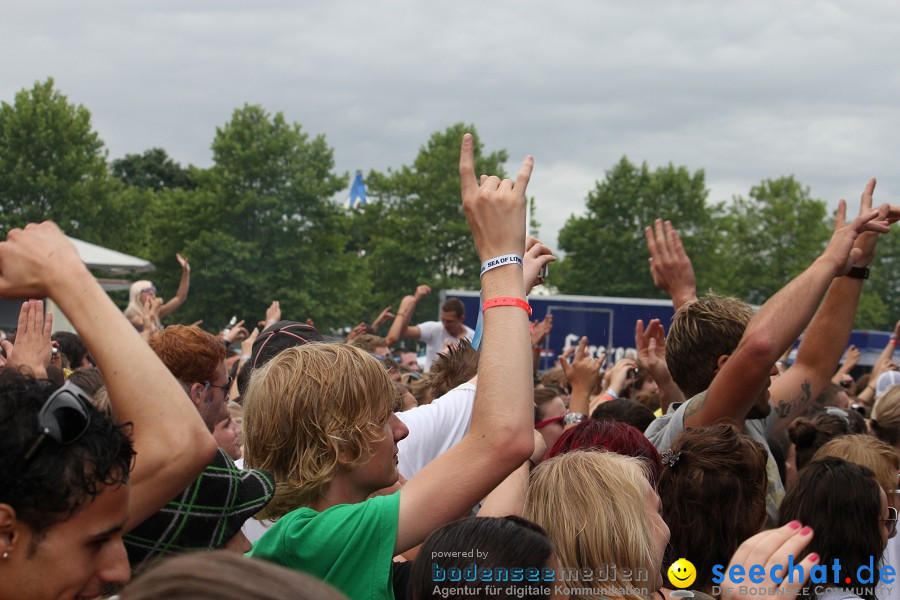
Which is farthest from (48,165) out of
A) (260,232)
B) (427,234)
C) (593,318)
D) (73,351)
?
(73,351)

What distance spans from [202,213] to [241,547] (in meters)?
43.5

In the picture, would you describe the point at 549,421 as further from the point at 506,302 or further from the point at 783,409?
the point at 506,302

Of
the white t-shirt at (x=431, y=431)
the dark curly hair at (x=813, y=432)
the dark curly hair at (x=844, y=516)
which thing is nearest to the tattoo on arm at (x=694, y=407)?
the dark curly hair at (x=844, y=516)

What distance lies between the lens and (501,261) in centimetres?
238

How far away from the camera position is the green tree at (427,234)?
165 feet

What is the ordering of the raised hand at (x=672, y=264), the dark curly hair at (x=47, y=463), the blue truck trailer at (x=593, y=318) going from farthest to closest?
the blue truck trailer at (x=593, y=318)
the raised hand at (x=672, y=264)
the dark curly hair at (x=47, y=463)

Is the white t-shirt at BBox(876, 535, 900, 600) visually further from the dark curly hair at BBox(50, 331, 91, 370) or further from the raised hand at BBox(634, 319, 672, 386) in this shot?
the dark curly hair at BBox(50, 331, 91, 370)

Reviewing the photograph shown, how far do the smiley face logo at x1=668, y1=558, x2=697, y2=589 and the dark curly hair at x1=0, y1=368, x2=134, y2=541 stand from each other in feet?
6.58

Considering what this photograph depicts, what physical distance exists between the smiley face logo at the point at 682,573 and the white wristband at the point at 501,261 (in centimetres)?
144

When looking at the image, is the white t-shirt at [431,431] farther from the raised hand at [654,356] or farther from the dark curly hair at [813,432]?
the dark curly hair at [813,432]

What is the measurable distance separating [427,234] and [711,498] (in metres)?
47.5

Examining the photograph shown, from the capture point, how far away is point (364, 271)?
48.2 metres

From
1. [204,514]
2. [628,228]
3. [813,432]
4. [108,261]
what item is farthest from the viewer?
[628,228]

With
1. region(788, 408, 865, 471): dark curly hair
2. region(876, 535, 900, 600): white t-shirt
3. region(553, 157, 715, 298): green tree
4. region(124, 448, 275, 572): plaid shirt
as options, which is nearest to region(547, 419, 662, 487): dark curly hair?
region(876, 535, 900, 600): white t-shirt
